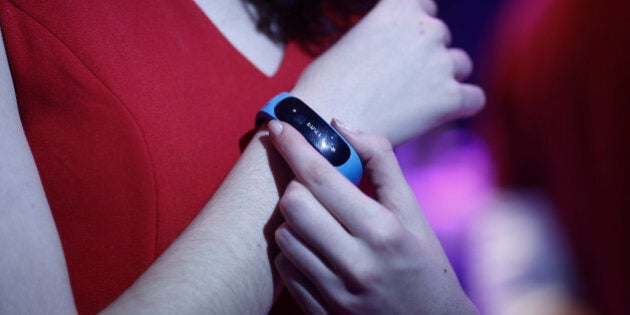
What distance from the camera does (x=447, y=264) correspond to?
619mm

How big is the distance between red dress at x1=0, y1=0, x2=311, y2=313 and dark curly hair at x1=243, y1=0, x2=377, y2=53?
301 mm

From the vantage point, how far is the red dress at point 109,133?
2.01 feet

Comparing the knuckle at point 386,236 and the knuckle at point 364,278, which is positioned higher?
the knuckle at point 386,236

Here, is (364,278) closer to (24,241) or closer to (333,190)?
(333,190)

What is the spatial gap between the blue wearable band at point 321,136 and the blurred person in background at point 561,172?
0.58m

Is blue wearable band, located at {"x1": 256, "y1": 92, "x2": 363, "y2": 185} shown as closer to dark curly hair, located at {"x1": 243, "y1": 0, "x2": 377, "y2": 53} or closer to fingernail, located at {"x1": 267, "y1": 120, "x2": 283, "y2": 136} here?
fingernail, located at {"x1": 267, "y1": 120, "x2": 283, "y2": 136}

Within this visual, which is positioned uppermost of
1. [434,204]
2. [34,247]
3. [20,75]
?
[20,75]

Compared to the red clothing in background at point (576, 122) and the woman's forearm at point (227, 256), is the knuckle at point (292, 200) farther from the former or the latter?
the red clothing in background at point (576, 122)

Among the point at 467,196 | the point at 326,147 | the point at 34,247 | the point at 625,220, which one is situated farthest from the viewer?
the point at 467,196

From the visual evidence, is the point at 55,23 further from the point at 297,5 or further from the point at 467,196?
the point at 467,196

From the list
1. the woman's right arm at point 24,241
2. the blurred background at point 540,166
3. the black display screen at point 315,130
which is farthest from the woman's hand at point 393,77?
the woman's right arm at point 24,241

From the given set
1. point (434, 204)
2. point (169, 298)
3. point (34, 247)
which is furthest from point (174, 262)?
point (434, 204)

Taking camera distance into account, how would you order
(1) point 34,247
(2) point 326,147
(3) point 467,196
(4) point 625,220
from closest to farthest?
(1) point 34,247 → (2) point 326,147 → (4) point 625,220 → (3) point 467,196

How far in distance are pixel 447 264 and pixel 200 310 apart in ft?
1.31
